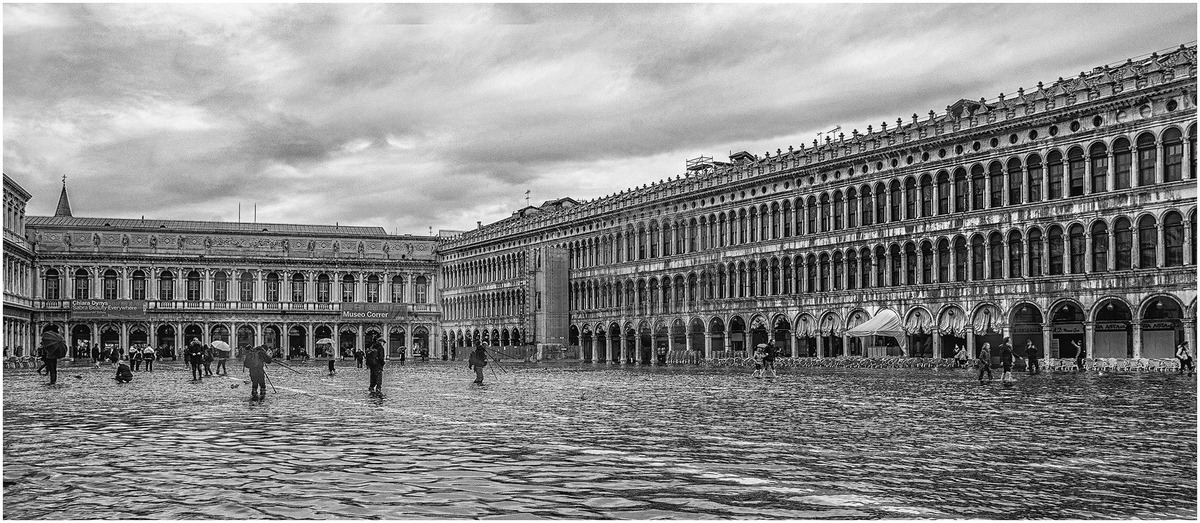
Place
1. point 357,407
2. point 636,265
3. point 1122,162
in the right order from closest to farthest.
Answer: point 357,407
point 1122,162
point 636,265

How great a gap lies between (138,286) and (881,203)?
74056 mm

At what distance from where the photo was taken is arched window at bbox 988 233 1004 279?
174 ft

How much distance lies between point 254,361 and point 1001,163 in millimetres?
36614

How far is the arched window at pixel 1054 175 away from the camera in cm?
5041

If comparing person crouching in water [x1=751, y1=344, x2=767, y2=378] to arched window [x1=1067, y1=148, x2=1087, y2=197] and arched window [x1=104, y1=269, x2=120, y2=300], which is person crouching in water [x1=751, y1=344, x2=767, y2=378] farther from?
arched window [x1=104, y1=269, x2=120, y2=300]

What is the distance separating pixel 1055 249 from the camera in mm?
50812

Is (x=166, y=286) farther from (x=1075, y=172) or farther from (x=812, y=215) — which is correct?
(x=1075, y=172)

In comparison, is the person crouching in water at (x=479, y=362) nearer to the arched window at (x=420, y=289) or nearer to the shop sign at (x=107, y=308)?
the shop sign at (x=107, y=308)

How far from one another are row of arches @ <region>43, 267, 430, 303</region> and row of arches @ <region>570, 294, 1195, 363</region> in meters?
45.9

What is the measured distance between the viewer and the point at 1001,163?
53.0 meters

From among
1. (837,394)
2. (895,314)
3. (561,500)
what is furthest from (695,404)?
(895,314)

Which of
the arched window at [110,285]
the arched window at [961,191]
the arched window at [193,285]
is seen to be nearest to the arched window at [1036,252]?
the arched window at [961,191]

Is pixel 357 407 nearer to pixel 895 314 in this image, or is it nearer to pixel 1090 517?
pixel 1090 517

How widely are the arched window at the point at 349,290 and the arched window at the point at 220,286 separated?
10417 millimetres
